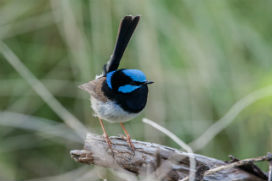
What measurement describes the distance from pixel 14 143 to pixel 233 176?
97.4 inches

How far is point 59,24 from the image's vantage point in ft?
12.0

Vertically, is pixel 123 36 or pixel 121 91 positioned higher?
pixel 123 36

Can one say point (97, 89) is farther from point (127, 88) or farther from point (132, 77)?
point (132, 77)

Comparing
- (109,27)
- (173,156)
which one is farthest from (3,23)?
(173,156)

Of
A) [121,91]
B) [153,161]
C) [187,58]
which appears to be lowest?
[153,161]

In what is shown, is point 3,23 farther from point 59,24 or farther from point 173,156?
point 173,156

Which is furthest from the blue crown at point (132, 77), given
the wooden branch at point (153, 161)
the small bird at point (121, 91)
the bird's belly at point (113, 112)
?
the wooden branch at point (153, 161)

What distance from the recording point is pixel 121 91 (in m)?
2.76

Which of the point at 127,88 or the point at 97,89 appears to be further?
the point at 97,89

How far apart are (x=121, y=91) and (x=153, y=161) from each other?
0.73 m

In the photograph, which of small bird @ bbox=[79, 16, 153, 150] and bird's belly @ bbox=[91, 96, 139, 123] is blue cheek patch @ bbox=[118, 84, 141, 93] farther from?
bird's belly @ bbox=[91, 96, 139, 123]

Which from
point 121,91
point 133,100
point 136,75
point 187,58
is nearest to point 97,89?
point 121,91

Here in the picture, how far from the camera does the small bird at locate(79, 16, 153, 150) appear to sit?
2.63 meters

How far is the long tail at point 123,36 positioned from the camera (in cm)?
282
